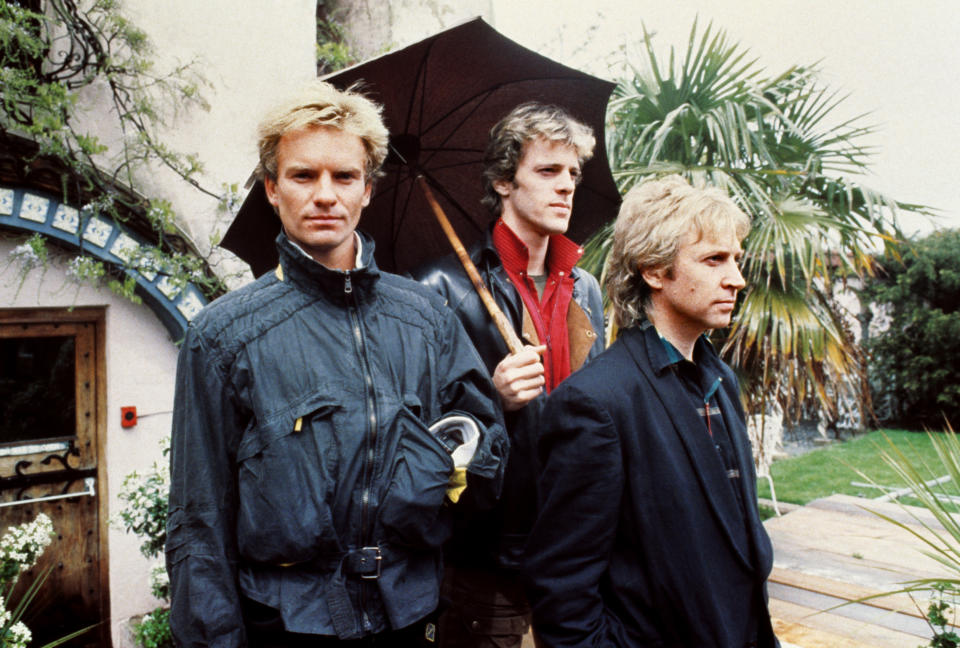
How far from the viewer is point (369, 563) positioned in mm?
1353

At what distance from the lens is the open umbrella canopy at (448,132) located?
1904 mm

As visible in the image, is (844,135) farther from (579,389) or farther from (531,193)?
(579,389)

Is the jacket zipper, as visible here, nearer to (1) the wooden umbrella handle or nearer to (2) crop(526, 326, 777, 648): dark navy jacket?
(2) crop(526, 326, 777, 648): dark navy jacket

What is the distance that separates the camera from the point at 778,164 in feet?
16.8

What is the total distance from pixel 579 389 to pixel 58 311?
3304 millimetres

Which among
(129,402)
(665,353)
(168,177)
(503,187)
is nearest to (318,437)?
(665,353)

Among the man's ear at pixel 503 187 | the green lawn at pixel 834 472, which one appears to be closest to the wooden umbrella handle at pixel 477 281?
the man's ear at pixel 503 187

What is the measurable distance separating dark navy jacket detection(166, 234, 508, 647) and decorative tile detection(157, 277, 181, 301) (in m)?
2.59

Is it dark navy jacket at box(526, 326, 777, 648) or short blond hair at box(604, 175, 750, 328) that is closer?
dark navy jacket at box(526, 326, 777, 648)

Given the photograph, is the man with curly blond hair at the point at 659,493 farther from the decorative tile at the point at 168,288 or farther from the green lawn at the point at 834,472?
the green lawn at the point at 834,472

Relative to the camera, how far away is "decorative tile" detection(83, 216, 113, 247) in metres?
3.57

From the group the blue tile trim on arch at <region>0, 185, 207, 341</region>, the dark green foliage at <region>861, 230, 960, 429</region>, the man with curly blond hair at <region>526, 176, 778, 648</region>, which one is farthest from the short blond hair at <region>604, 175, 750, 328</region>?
the dark green foliage at <region>861, 230, 960, 429</region>

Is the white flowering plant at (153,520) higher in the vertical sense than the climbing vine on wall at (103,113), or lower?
lower

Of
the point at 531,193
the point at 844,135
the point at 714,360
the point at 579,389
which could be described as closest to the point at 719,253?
the point at 714,360
